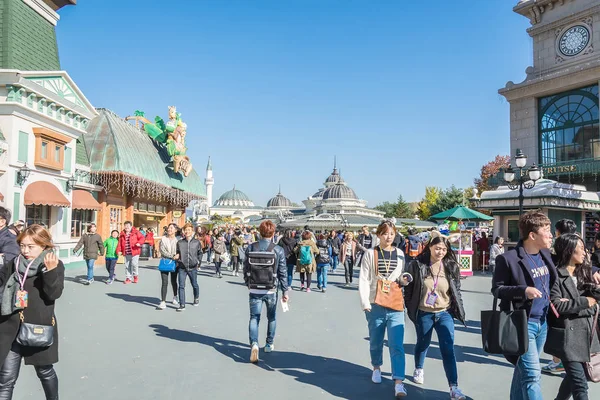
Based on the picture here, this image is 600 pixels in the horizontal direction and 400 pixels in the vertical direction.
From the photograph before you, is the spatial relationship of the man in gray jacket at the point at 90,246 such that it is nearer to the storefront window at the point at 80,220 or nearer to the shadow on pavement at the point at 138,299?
the shadow on pavement at the point at 138,299

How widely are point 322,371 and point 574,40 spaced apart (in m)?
25.0

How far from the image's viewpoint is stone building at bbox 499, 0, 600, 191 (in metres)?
22.4

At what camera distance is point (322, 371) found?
5.45 metres

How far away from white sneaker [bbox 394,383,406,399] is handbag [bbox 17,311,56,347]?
3199 mm

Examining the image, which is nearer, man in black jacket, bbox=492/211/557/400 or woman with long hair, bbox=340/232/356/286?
man in black jacket, bbox=492/211/557/400

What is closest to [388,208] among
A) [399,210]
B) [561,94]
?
[399,210]

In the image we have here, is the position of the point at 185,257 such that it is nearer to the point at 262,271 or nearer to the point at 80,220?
the point at 262,271

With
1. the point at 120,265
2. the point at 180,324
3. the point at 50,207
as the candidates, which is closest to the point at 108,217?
the point at 120,265

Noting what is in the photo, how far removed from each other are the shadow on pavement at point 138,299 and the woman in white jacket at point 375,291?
6.02 meters

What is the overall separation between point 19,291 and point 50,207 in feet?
45.6

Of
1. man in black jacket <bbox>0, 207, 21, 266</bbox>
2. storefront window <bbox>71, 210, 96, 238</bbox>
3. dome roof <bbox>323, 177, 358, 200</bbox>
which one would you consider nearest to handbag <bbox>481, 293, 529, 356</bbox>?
man in black jacket <bbox>0, 207, 21, 266</bbox>

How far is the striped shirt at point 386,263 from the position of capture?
5.05m

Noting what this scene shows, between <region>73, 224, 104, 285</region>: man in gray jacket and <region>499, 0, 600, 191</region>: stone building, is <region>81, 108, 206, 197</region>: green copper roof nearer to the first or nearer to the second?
<region>73, 224, 104, 285</region>: man in gray jacket

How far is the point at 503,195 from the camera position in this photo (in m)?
19.1
